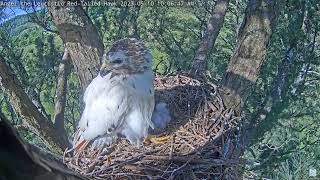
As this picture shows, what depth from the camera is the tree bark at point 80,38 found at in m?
3.17

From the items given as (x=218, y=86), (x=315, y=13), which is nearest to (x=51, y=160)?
(x=218, y=86)

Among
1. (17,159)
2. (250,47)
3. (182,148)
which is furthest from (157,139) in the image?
(17,159)

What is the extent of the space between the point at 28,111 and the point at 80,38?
0.55 m

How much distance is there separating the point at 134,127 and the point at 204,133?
1.04ft

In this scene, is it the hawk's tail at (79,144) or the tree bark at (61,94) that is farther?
the tree bark at (61,94)

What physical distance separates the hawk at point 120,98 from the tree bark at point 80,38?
61 cm

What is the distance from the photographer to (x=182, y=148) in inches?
96.7

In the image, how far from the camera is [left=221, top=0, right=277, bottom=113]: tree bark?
301 cm

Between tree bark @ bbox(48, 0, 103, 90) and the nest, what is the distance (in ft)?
1.34

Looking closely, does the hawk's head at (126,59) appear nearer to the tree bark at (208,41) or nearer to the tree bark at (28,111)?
the tree bark at (208,41)

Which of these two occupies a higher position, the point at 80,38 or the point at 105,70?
the point at 80,38

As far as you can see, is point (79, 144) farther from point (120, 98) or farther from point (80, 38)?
point (80, 38)

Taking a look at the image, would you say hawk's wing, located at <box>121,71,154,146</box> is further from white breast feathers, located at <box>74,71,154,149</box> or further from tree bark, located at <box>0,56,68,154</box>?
tree bark, located at <box>0,56,68,154</box>

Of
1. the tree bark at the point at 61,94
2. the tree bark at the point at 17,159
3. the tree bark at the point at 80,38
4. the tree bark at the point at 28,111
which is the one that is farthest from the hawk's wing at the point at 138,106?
the tree bark at the point at 17,159
